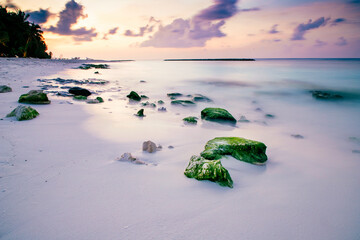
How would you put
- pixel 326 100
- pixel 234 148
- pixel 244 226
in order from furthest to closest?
pixel 326 100 < pixel 234 148 < pixel 244 226

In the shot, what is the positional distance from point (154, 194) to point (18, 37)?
54359 mm

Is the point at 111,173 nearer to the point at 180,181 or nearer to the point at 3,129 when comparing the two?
the point at 180,181

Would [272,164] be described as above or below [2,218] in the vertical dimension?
below

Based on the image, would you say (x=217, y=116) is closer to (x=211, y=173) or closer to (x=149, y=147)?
(x=149, y=147)

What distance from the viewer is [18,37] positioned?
41.2 m

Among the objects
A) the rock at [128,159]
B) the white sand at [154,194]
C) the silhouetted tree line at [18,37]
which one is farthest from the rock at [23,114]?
the silhouetted tree line at [18,37]

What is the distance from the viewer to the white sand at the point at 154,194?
161cm

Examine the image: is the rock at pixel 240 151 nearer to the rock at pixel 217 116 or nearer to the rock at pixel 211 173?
the rock at pixel 211 173

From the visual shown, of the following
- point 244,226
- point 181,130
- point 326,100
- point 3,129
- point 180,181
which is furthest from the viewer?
point 326,100

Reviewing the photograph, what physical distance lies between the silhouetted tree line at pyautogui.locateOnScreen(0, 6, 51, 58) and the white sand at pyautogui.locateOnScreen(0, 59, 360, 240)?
4459 cm

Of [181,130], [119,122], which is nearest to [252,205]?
[181,130]

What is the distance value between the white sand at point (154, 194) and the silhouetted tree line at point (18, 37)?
44.6 metres

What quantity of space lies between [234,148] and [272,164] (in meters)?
0.66

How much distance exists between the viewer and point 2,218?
5.10ft
